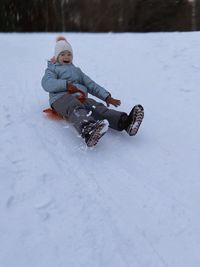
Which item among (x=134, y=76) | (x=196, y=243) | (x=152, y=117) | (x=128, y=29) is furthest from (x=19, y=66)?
(x=128, y=29)

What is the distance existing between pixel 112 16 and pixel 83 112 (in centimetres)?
1379

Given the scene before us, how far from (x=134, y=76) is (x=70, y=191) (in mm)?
2879

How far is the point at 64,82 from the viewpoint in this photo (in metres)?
3.92

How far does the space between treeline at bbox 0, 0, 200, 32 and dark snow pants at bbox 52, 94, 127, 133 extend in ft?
42.5

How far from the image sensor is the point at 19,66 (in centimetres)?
607

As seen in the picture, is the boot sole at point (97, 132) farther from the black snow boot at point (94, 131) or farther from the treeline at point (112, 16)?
the treeline at point (112, 16)

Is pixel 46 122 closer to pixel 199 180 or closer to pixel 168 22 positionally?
pixel 199 180

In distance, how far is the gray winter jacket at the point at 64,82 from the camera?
13.0 ft

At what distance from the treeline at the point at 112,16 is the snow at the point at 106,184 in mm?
11763

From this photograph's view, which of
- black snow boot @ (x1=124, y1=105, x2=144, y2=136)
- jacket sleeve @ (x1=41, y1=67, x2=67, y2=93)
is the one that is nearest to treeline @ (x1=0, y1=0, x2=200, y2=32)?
jacket sleeve @ (x1=41, y1=67, x2=67, y2=93)

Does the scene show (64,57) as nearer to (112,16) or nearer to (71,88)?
(71,88)

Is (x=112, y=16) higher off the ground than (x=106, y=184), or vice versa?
(x=106, y=184)

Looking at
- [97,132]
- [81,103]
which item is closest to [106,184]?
[97,132]

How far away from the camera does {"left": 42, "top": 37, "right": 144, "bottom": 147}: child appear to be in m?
3.37
